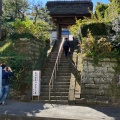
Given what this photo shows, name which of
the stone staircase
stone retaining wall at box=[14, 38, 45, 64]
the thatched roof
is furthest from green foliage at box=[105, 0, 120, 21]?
the thatched roof

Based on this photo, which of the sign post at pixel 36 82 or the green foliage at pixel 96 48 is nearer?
the sign post at pixel 36 82

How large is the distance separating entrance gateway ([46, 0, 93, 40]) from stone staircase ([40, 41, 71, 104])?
14.4 meters

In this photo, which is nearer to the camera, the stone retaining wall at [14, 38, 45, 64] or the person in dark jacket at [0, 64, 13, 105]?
the person in dark jacket at [0, 64, 13, 105]

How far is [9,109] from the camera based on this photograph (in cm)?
952

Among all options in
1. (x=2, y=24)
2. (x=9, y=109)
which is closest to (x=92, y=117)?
(x=9, y=109)

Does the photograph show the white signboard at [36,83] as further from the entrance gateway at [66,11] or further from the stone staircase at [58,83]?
the entrance gateway at [66,11]

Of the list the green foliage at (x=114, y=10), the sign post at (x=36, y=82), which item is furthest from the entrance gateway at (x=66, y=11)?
the sign post at (x=36, y=82)

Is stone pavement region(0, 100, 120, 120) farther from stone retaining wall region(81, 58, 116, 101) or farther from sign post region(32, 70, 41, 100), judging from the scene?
stone retaining wall region(81, 58, 116, 101)

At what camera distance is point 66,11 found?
29.7 metres

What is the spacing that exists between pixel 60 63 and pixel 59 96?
4.26 metres

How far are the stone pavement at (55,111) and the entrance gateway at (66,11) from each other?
1988cm

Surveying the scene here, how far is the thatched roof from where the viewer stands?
96.8 ft

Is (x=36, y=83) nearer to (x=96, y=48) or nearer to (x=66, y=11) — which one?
(x=96, y=48)

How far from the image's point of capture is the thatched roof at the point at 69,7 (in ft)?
96.8
